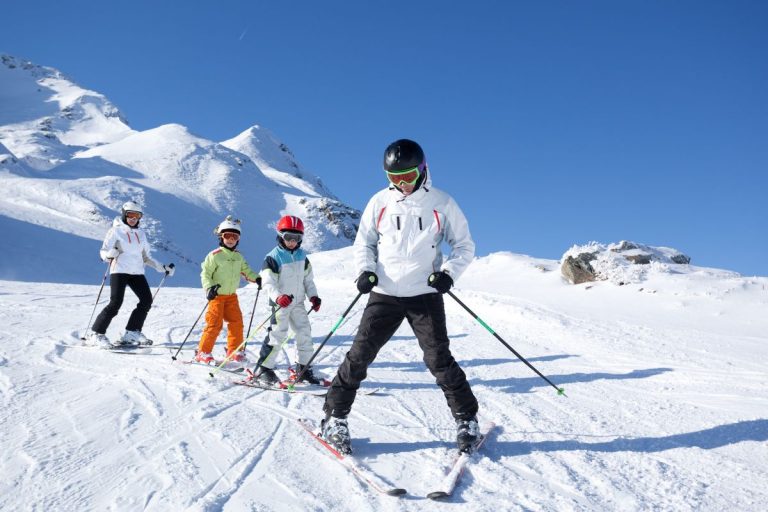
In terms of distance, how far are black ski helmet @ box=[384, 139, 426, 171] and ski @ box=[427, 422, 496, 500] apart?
204 cm

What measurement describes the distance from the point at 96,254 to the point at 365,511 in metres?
38.4

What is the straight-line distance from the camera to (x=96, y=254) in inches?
1389

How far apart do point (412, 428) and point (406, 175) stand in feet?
6.66

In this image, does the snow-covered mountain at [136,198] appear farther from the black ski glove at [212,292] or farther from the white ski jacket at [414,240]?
the white ski jacket at [414,240]

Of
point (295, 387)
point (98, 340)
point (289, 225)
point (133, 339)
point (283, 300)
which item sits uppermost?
point (289, 225)

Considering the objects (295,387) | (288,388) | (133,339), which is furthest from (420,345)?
(133,339)

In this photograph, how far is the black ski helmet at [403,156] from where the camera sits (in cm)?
359

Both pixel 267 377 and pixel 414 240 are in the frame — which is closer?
pixel 414 240

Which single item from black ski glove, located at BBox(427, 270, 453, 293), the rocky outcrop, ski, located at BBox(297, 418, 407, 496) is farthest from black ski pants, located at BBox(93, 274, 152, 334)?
the rocky outcrop

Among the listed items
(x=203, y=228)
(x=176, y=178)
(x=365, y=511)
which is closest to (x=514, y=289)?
(x=365, y=511)

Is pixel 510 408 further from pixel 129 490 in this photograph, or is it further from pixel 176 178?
pixel 176 178

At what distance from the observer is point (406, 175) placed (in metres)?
3.66

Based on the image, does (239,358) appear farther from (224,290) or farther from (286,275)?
(286,275)

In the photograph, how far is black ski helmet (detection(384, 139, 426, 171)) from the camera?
359cm
